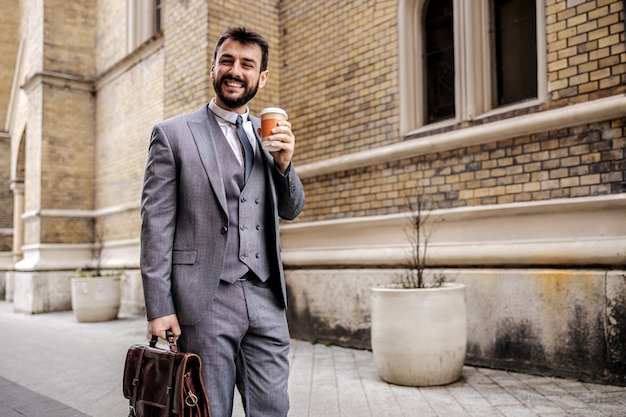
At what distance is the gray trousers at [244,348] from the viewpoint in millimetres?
2191

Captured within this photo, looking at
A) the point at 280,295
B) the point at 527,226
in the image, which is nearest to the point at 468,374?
the point at 527,226

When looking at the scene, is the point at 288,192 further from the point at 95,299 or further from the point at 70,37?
the point at 70,37

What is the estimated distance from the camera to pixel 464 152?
237 inches

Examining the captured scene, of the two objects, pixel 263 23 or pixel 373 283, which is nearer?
pixel 373 283

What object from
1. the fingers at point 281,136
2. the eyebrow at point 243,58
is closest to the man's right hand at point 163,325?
the fingers at point 281,136

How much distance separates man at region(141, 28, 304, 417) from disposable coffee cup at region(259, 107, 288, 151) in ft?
0.10

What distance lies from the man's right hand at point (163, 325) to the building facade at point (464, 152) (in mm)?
3913

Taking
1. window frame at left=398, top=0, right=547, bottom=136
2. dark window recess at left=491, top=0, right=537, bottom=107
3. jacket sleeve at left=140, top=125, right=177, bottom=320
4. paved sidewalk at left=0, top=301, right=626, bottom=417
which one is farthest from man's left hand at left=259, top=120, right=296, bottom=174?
dark window recess at left=491, top=0, right=537, bottom=107

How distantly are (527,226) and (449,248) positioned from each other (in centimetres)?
90

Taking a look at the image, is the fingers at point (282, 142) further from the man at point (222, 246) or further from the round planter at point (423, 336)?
the round planter at point (423, 336)

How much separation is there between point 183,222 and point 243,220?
0.24 m

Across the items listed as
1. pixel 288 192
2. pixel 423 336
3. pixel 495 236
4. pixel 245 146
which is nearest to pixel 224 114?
pixel 245 146

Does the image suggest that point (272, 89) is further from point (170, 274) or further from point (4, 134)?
point (4, 134)

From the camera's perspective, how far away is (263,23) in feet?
28.0
